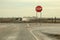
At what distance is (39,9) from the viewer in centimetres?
4572

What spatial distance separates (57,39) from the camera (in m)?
25.3

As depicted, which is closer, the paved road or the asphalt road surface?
the paved road

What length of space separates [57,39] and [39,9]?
20760 millimetres

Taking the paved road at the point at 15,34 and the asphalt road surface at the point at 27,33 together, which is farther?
the asphalt road surface at the point at 27,33

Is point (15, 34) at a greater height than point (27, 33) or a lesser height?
greater

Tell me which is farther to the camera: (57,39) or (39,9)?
(39,9)

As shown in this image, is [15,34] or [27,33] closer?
[15,34]
